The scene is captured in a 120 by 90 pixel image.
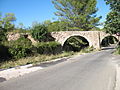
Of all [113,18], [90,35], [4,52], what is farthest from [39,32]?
[113,18]

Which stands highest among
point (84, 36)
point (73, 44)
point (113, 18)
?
point (113, 18)

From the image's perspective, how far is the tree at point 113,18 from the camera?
16094 mm

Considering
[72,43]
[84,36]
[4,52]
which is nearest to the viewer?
[4,52]

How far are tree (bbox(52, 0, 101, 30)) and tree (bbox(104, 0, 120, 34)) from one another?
21311 millimetres

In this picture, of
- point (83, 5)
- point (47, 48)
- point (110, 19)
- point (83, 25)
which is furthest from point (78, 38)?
point (110, 19)

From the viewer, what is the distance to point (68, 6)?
40.2 metres

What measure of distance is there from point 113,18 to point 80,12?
24.0 meters

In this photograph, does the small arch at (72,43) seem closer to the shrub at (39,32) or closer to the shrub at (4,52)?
the shrub at (39,32)

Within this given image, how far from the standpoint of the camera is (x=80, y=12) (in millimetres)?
39969

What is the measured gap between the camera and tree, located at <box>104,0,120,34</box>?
16094 mm

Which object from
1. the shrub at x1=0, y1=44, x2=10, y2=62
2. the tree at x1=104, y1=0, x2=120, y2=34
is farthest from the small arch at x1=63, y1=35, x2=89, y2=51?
the shrub at x1=0, y1=44, x2=10, y2=62

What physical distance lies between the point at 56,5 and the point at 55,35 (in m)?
13.6

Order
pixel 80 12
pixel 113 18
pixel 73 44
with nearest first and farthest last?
pixel 113 18 < pixel 73 44 < pixel 80 12

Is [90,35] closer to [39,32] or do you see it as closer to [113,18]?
[39,32]
